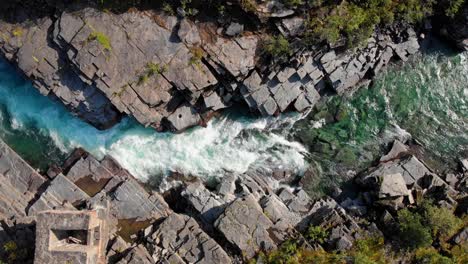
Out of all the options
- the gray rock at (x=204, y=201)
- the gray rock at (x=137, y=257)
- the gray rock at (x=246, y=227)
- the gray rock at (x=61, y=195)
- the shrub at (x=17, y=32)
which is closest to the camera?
the gray rock at (x=137, y=257)

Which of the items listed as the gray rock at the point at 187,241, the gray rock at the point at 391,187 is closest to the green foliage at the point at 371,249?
the gray rock at the point at 391,187

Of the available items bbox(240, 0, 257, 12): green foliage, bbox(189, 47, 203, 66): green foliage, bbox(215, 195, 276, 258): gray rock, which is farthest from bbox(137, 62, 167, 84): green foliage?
bbox(215, 195, 276, 258): gray rock

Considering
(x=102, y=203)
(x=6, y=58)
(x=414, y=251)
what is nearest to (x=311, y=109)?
(x=414, y=251)

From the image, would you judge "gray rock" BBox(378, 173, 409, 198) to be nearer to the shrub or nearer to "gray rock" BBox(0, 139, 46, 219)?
"gray rock" BBox(0, 139, 46, 219)

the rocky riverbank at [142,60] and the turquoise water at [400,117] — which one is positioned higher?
the rocky riverbank at [142,60]

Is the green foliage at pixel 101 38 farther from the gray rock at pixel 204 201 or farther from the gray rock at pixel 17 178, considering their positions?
the gray rock at pixel 204 201

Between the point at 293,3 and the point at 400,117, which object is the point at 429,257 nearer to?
the point at 400,117
